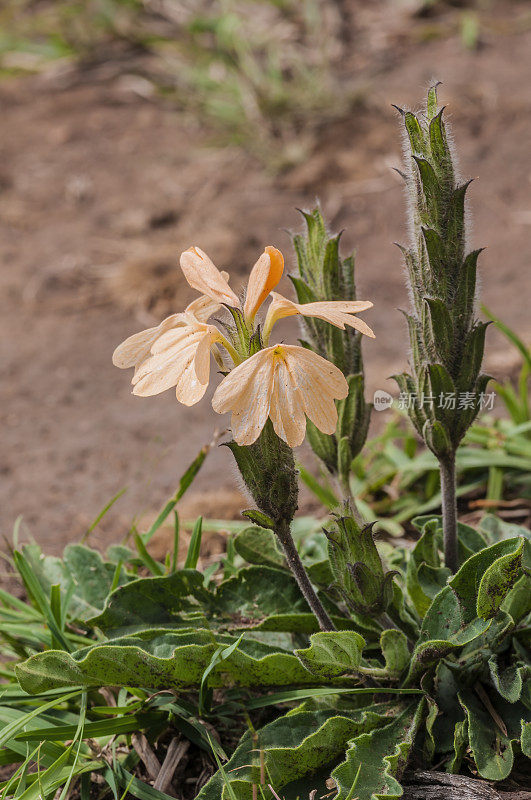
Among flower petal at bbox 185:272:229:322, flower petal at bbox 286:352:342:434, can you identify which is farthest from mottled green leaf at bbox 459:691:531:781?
flower petal at bbox 185:272:229:322

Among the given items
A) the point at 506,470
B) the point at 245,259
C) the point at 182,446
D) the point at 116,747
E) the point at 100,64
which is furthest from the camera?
the point at 100,64

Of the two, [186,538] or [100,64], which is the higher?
[100,64]

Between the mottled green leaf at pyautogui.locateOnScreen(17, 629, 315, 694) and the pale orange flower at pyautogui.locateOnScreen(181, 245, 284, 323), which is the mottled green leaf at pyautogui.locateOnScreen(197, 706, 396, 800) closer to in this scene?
the mottled green leaf at pyautogui.locateOnScreen(17, 629, 315, 694)

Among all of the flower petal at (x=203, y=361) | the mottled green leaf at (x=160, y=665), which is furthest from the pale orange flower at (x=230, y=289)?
the mottled green leaf at (x=160, y=665)

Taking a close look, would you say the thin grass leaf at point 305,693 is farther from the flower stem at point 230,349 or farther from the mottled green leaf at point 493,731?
the flower stem at point 230,349

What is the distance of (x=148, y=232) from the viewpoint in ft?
17.6

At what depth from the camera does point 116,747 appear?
6.98 feet

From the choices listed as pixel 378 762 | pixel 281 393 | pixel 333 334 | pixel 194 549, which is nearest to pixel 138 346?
pixel 281 393

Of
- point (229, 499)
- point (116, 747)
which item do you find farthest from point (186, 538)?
point (116, 747)

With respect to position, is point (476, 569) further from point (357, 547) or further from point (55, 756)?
point (55, 756)

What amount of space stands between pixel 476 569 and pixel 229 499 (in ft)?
5.16

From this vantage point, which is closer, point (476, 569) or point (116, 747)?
point (476, 569)

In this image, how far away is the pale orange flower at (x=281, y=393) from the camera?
4.83 ft

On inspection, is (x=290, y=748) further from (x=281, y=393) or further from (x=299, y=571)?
(x=281, y=393)
